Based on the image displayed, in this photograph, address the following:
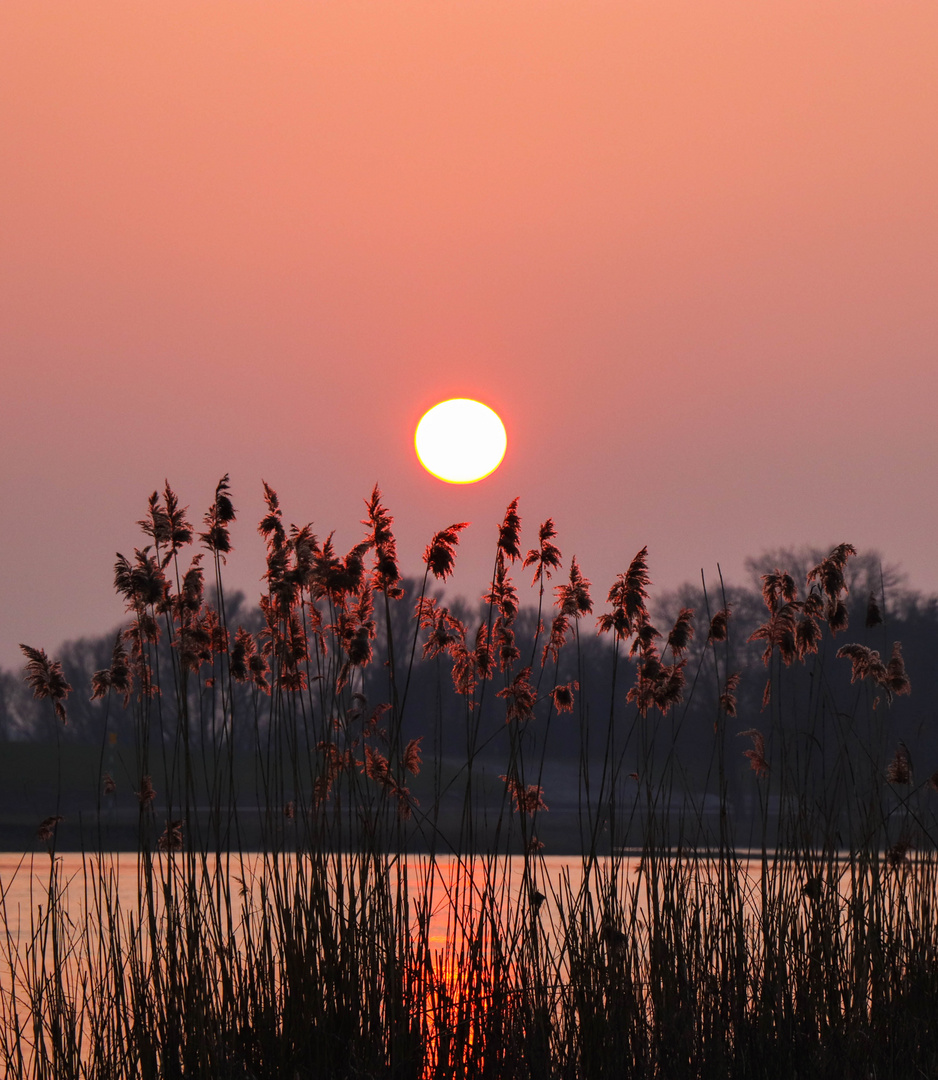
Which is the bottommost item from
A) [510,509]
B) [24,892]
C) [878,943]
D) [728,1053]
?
[24,892]

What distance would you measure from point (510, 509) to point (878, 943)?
2.22 metres

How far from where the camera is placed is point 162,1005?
4.44m

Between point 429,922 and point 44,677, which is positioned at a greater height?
point 44,677

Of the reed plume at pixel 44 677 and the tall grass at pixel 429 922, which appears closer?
the tall grass at pixel 429 922

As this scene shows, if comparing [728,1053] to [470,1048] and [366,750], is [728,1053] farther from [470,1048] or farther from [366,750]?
[366,750]

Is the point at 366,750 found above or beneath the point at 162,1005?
above

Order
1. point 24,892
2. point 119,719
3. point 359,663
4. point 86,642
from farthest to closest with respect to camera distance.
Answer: point 86,642
point 119,719
point 24,892
point 359,663

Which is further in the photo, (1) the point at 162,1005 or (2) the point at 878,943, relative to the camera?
(2) the point at 878,943

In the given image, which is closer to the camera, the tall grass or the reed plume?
the tall grass

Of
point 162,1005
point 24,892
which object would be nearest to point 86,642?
point 24,892

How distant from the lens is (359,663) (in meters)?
4.25

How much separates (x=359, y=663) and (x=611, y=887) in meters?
1.33

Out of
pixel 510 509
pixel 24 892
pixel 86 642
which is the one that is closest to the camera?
pixel 510 509

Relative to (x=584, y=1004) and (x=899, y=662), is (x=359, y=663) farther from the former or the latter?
(x=899, y=662)
